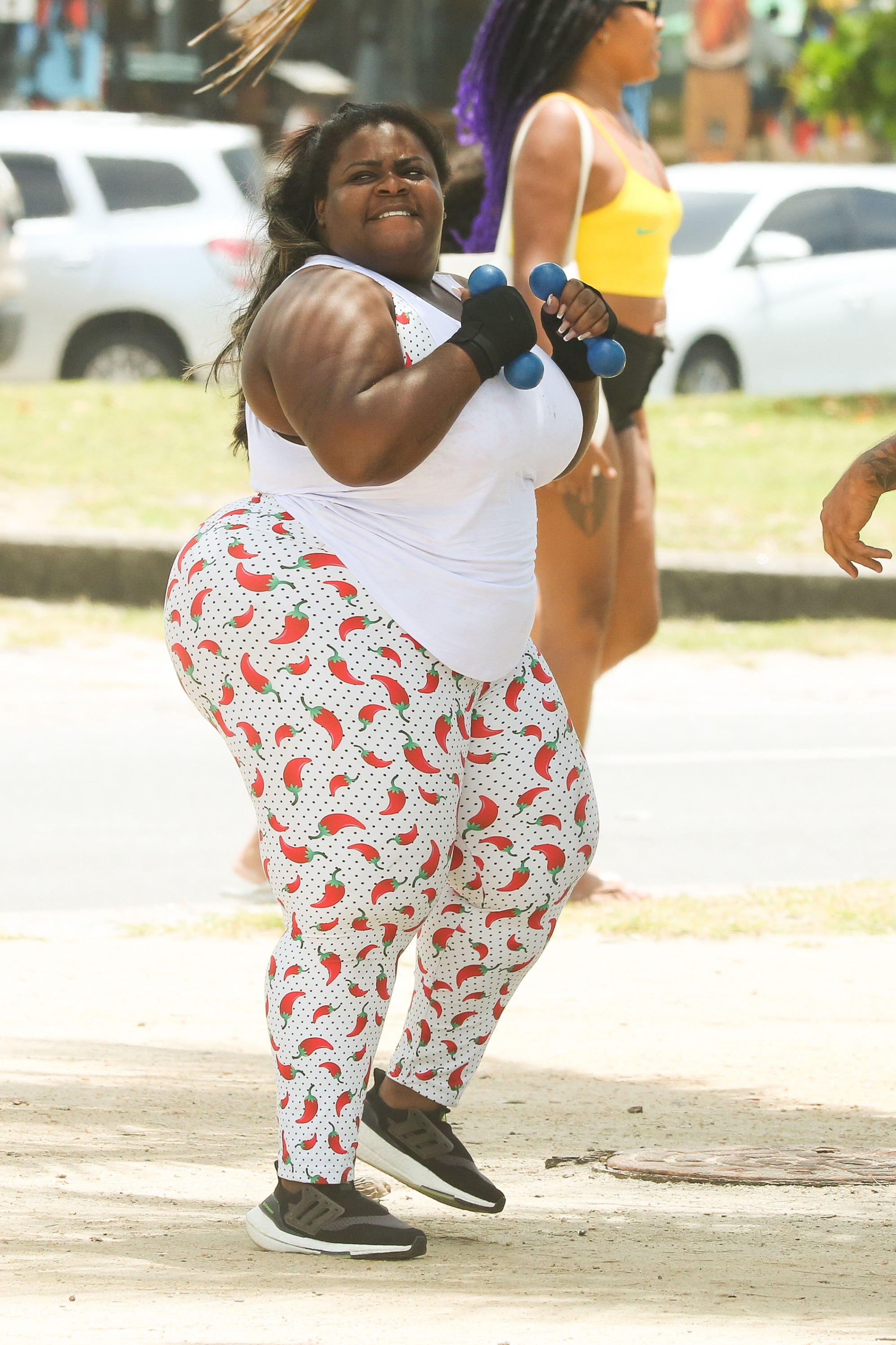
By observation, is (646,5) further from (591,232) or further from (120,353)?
(120,353)

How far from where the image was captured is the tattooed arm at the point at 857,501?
3.56 m

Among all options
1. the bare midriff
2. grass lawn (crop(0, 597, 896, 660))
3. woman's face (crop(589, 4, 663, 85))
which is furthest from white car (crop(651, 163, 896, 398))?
the bare midriff

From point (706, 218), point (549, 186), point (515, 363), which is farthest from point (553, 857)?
point (706, 218)

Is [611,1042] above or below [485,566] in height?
below

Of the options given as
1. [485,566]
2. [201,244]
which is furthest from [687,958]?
[201,244]

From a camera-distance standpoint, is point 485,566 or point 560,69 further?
point 560,69

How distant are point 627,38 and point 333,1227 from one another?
334 centimetres

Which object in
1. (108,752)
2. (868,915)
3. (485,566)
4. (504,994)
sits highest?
(485,566)

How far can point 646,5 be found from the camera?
5332 millimetres

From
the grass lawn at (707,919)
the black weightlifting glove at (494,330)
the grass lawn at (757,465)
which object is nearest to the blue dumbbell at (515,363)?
the black weightlifting glove at (494,330)

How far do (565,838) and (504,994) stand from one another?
0.29 metres

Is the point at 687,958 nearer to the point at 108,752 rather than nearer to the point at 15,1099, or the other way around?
the point at 15,1099

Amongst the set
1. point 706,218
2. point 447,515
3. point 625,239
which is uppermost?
point 625,239

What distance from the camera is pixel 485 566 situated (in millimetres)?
3029
